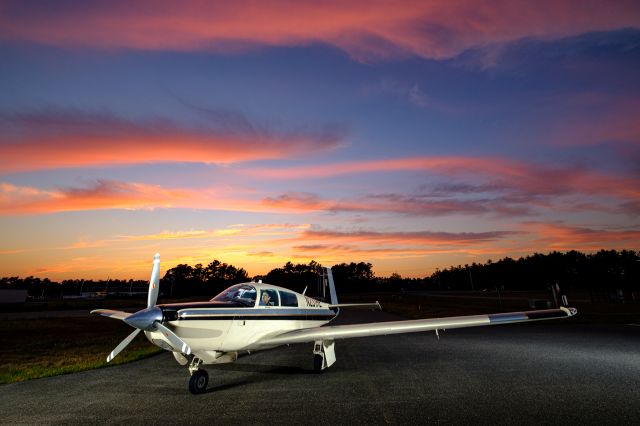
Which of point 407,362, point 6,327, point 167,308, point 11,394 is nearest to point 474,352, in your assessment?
point 407,362

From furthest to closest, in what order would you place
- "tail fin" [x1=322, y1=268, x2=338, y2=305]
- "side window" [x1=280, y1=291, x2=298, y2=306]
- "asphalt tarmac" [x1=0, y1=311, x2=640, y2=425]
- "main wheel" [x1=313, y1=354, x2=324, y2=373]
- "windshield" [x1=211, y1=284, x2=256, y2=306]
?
"tail fin" [x1=322, y1=268, x2=338, y2=305], "side window" [x1=280, y1=291, x2=298, y2=306], "main wheel" [x1=313, y1=354, x2=324, y2=373], "windshield" [x1=211, y1=284, x2=256, y2=306], "asphalt tarmac" [x1=0, y1=311, x2=640, y2=425]

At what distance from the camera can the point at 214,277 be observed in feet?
535

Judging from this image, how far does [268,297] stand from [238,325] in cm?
132

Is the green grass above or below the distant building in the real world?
below

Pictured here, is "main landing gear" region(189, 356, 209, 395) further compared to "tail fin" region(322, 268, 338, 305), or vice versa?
"tail fin" region(322, 268, 338, 305)

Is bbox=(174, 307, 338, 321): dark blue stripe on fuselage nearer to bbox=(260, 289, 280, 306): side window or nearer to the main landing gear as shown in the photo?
bbox=(260, 289, 280, 306): side window

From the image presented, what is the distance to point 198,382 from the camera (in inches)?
319

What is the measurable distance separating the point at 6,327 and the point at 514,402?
31.2 meters

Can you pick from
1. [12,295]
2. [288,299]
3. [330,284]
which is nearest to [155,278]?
[288,299]

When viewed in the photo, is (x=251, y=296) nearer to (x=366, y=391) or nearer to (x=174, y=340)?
(x=174, y=340)

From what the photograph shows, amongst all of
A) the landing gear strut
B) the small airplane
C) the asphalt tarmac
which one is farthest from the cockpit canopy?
the asphalt tarmac

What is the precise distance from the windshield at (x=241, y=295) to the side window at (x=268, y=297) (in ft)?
0.83

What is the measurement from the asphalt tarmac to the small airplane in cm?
76

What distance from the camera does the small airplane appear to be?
7.91m
